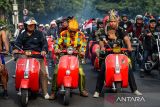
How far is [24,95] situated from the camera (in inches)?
368

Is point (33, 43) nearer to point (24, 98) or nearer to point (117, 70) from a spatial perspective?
point (24, 98)

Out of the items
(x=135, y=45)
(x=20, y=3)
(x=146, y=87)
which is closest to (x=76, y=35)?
(x=146, y=87)

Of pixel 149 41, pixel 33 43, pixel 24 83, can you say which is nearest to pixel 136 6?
pixel 149 41

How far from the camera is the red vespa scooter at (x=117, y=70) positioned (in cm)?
987

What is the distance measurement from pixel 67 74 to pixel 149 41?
16.6 feet

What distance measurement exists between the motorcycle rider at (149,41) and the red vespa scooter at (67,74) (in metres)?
4.29

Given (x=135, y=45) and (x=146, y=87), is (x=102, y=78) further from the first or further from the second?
(x=135, y=45)

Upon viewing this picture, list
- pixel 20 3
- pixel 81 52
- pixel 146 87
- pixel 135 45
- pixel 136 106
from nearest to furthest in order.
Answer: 1. pixel 136 106
2. pixel 81 52
3. pixel 146 87
4. pixel 135 45
5. pixel 20 3

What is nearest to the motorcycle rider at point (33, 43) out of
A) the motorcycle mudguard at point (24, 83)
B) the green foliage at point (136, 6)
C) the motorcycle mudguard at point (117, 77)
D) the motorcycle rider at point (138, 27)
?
the motorcycle mudguard at point (24, 83)

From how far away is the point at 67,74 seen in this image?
381 inches

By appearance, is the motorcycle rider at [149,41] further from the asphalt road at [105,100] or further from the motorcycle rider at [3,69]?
the motorcycle rider at [3,69]

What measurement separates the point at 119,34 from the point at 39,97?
2336 millimetres

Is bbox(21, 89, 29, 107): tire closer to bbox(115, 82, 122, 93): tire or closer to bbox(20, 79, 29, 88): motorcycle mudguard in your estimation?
bbox(20, 79, 29, 88): motorcycle mudguard

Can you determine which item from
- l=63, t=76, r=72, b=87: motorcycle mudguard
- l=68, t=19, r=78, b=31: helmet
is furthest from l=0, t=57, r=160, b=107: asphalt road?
l=68, t=19, r=78, b=31: helmet
